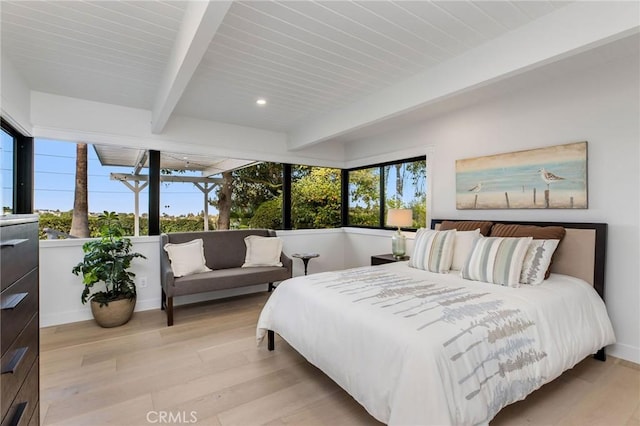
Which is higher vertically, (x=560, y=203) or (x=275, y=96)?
(x=275, y=96)

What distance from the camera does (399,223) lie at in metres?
3.94

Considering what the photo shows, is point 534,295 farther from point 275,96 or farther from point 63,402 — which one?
point 63,402

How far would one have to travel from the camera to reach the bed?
1414mm

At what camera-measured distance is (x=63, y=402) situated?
1.93 m

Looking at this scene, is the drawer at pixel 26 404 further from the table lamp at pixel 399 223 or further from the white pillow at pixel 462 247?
the table lamp at pixel 399 223

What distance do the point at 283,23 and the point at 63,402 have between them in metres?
2.80

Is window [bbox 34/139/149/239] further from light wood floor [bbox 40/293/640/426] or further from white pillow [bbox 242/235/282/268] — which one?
white pillow [bbox 242/235/282/268]

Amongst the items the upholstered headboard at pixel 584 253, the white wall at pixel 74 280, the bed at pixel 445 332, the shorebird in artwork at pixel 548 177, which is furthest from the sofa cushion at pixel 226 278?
the shorebird in artwork at pixel 548 177

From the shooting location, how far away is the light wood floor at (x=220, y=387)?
180cm

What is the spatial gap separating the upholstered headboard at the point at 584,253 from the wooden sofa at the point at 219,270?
2.92 meters

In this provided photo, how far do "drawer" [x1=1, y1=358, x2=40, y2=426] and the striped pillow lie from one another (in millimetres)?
2739

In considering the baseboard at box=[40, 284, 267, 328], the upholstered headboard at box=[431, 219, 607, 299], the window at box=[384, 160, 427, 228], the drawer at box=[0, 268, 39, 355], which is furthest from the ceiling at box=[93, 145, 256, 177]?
the upholstered headboard at box=[431, 219, 607, 299]

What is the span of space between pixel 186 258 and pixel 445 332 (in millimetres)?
2944

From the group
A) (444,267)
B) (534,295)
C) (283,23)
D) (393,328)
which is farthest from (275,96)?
(534,295)
